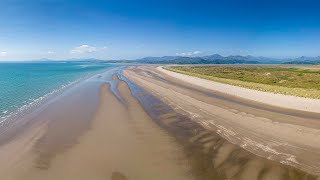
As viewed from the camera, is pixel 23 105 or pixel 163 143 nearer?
pixel 163 143

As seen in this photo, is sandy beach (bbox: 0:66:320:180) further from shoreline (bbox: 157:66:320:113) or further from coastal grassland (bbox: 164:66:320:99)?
coastal grassland (bbox: 164:66:320:99)

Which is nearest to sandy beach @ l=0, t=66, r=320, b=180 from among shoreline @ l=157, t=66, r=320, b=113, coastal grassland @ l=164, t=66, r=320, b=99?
shoreline @ l=157, t=66, r=320, b=113

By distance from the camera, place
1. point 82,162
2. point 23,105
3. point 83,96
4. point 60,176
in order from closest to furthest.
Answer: point 60,176
point 82,162
point 23,105
point 83,96

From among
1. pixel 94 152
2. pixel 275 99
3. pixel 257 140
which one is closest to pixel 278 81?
pixel 275 99

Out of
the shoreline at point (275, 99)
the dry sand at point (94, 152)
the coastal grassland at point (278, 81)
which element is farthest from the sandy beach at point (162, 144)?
the coastal grassland at point (278, 81)

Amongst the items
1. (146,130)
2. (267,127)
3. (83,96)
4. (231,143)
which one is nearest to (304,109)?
(267,127)

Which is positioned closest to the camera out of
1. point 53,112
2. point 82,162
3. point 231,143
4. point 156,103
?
point 82,162

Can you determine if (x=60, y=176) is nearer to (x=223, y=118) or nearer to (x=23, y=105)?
(x=223, y=118)
